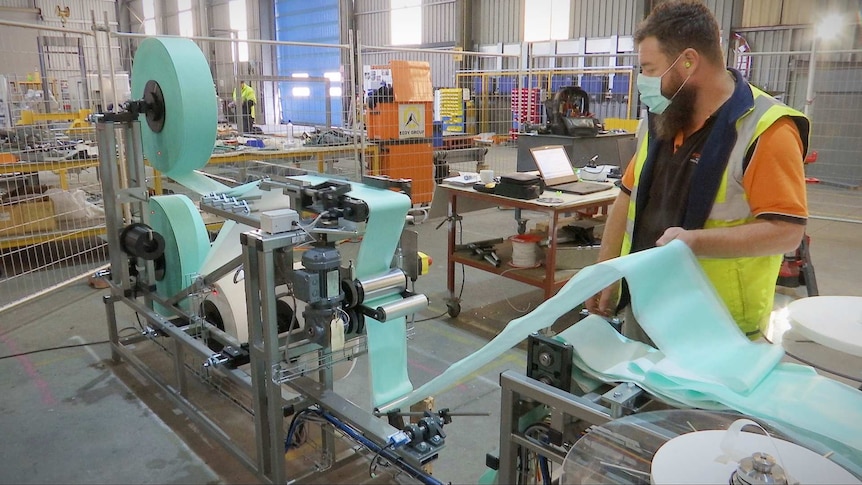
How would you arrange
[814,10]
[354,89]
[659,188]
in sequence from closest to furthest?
[659,188], [354,89], [814,10]

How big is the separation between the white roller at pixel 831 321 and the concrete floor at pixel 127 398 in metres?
0.39

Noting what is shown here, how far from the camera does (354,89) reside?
A: 566 centimetres

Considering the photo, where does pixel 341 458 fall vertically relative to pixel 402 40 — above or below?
below

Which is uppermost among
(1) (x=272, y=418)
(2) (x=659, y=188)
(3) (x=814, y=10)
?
(3) (x=814, y=10)

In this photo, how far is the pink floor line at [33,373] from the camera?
2.91m

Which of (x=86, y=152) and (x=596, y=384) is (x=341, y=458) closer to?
(x=596, y=384)

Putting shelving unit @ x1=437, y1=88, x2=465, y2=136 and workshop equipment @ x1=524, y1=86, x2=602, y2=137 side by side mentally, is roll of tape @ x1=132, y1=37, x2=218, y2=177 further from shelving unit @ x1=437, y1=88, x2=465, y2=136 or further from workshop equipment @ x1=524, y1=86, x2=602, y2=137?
shelving unit @ x1=437, y1=88, x2=465, y2=136

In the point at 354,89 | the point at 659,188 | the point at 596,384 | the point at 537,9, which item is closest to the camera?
the point at 596,384

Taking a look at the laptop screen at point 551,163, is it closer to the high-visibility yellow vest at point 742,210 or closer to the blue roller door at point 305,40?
the high-visibility yellow vest at point 742,210

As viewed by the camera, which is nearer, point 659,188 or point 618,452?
point 618,452

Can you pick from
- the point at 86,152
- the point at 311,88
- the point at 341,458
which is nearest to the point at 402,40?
the point at 311,88

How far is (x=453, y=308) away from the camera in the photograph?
3883 millimetres

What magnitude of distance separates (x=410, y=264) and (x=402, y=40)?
47.1ft

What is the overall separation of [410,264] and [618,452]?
121cm
